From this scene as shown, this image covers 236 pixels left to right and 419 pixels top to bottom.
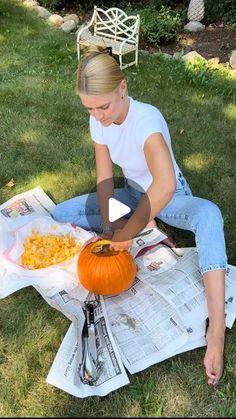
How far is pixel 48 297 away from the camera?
7.04 ft

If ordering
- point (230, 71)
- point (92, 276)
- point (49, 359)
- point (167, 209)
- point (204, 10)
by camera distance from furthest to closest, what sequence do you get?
point (204, 10), point (230, 71), point (167, 209), point (92, 276), point (49, 359)

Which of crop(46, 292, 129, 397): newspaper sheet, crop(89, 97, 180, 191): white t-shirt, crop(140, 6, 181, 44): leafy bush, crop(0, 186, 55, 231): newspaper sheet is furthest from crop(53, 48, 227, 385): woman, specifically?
crop(140, 6, 181, 44): leafy bush

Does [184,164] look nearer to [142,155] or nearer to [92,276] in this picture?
[142,155]

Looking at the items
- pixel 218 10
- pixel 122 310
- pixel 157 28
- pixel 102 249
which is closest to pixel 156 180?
pixel 102 249

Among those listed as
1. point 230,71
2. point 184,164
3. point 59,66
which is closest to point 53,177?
point 184,164

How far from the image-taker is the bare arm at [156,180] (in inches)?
74.6

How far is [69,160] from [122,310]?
133 centimetres

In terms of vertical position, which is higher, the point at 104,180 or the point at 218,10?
the point at 104,180

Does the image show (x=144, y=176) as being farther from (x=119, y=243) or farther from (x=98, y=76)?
(x=98, y=76)

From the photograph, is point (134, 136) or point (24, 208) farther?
point (24, 208)

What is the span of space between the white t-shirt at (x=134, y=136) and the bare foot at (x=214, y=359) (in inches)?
29.7

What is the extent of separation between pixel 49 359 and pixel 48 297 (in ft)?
0.98

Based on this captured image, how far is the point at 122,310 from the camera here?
6.91 feet
